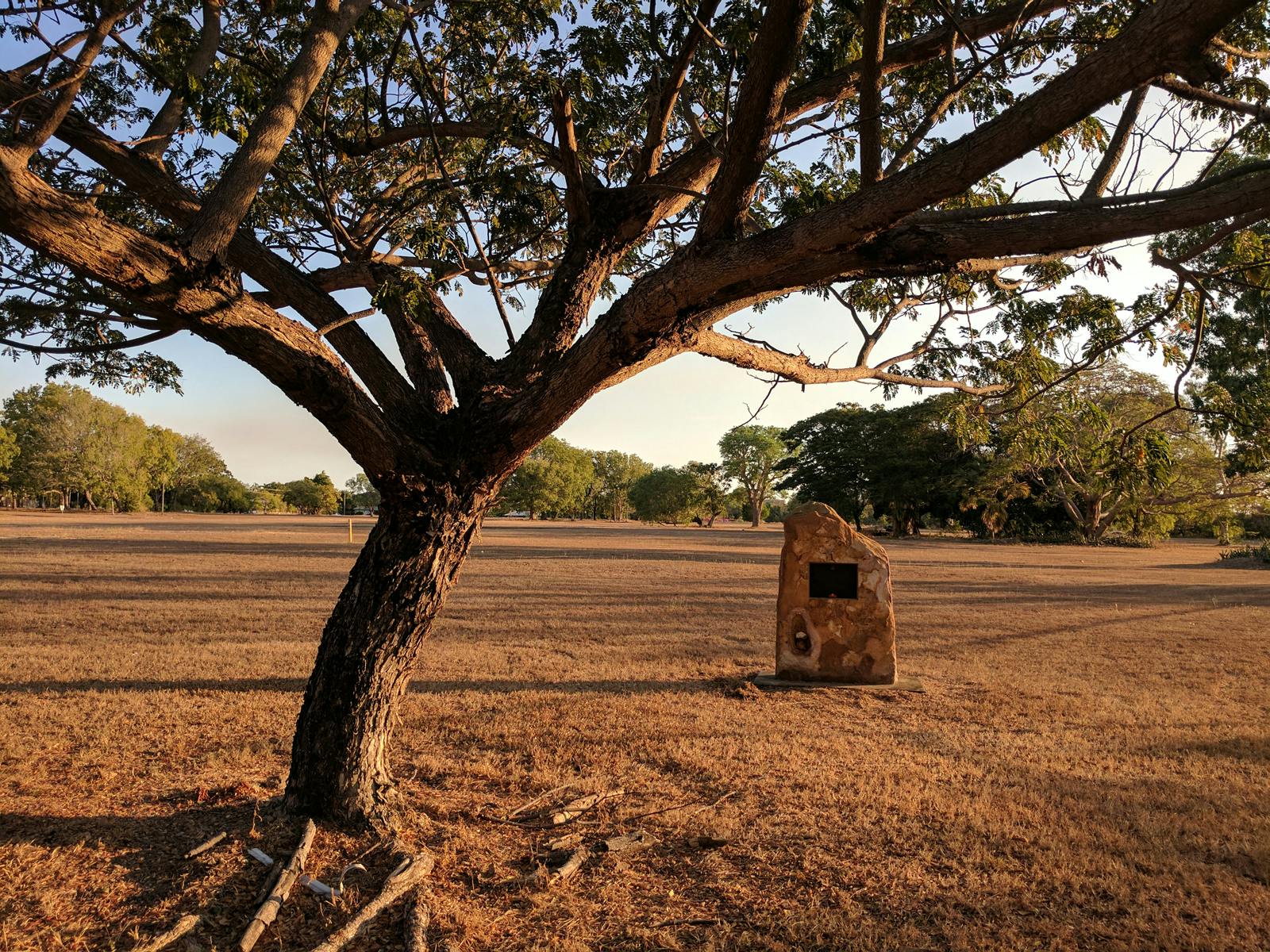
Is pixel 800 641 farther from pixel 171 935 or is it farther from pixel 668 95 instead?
pixel 171 935

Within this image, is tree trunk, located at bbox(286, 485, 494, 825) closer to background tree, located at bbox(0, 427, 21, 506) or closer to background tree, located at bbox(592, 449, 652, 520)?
background tree, located at bbox(0, 427, 21, 506)

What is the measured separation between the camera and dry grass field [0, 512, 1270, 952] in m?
3.08

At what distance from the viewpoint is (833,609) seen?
24.6ft

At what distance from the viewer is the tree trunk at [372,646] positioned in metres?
3.57

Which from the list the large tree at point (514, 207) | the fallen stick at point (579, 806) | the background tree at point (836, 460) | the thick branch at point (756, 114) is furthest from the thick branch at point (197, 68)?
the background tree at point (836, 460)

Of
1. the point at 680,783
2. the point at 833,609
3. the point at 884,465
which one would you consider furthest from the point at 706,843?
the point at 884,465

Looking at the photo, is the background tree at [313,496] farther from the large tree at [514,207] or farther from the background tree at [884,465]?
the large tree at [514,207]

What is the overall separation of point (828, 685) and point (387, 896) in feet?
17.3

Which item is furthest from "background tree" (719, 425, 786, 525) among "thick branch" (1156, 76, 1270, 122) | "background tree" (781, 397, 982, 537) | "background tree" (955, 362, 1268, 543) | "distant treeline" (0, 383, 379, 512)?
"thick branch" (1156, 76, 1270, 122)

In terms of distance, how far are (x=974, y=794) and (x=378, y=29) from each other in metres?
6.97

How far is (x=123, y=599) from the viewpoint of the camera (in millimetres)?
11703

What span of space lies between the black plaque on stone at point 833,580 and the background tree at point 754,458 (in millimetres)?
55194

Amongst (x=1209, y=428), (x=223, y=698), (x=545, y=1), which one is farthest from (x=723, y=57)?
(x=223, y=698)

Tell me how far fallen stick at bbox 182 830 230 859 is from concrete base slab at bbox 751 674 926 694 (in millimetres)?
5041
